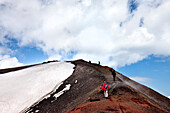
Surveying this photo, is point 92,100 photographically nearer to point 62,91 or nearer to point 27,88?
point 62,91

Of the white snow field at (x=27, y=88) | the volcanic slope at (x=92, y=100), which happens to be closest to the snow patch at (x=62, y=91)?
the volcanic slope at (x=92, y=100)

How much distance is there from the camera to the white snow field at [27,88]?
2177 cm

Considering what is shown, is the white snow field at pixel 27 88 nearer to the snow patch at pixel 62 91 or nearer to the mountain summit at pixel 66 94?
the mountain summit at pixel 66 94

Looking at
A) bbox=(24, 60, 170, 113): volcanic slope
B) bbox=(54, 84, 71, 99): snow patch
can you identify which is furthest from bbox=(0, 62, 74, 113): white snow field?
bbox=(54, 84, 71, 99): snow patch

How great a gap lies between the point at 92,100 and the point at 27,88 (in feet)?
57.4

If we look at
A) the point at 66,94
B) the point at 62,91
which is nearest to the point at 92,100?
the point at 66,94

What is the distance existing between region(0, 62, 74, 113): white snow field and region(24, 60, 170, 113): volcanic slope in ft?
6.85

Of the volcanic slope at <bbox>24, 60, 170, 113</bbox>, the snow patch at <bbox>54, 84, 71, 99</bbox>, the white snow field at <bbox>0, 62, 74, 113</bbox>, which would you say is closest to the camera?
the volcanic slope at <bbox>24, 60, 170, 113</bbox>

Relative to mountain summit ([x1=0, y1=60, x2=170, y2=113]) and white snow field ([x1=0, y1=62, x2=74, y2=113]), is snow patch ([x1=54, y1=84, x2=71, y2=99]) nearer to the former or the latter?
mountain summit ([x1=0, y1=60, x2=170, y2=113])

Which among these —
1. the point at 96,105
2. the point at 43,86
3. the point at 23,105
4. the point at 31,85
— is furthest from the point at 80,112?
the point at 31,85

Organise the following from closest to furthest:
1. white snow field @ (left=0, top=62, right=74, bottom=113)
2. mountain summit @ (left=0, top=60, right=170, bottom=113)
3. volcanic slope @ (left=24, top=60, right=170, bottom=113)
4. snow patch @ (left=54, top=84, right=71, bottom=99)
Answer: volcanic slope @ (left=24, top=60, right=170, bottom=113)
mountain summit @ (left=0, top=60, right=170, bottom=113)
snow patch @ (left=54, top=84, right=71, bottom=99)
white snow field @ (left=0, top=62, right=74, bottom=113)

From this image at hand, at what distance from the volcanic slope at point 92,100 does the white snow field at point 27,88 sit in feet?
6.85

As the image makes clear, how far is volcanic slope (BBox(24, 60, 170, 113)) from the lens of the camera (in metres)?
12.1

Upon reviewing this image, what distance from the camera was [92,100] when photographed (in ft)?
47.8
